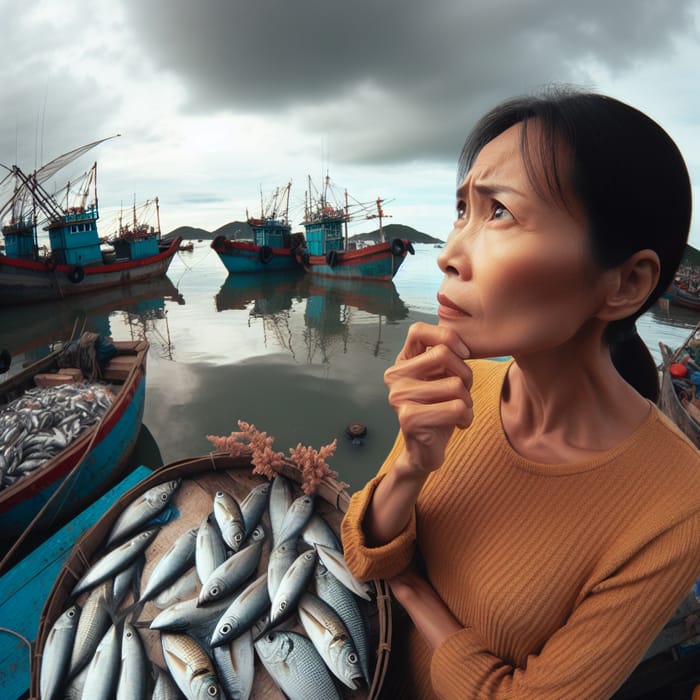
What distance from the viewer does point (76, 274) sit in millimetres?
23094

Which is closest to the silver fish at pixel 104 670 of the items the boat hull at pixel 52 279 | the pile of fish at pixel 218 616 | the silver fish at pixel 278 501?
the pile of fish at pixel 218 616

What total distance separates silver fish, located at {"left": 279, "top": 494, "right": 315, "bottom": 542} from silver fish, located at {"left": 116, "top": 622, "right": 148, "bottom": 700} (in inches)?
29.9

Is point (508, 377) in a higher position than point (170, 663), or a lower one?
higher

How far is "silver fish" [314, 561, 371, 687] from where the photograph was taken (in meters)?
1.73

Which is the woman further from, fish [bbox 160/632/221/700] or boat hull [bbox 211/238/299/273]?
boat hull [bbox 211/238/299/273]

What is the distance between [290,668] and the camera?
5.63 ft

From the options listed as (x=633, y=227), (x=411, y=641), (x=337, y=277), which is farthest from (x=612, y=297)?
(x=337, y=277)

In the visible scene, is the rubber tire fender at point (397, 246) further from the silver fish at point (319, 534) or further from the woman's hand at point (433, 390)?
the woman's hand at point (433, 390)

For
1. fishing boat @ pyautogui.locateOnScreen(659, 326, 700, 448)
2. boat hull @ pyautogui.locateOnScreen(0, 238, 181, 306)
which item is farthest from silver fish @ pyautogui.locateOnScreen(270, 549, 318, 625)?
boat hull @ pyautogui.locateOnScreen(0, 238, 181, 306)

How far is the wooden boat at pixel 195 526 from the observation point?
5.56 feet

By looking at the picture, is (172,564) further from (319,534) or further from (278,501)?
(319,534)

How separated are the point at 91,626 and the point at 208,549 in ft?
1.93

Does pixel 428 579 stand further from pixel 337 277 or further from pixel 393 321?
pixel 337 277

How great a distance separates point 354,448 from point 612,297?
6266 millimetres
